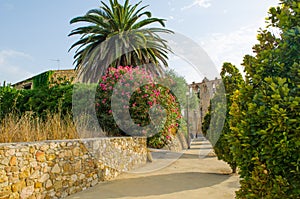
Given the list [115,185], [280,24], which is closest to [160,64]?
[115,185]

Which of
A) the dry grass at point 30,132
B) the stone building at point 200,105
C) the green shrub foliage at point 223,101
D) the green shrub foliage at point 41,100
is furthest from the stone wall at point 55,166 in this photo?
the stone building at point 200,105

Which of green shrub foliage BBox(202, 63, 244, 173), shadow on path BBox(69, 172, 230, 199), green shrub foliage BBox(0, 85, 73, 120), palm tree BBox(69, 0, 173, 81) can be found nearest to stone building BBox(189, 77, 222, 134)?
palm tree BBox(69, 0, 173, 81)

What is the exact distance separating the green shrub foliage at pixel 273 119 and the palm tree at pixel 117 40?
9183 millimetres

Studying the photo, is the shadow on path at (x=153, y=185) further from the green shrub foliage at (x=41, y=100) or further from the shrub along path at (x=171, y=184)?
the green shrub foliage at (x=41, y=100)

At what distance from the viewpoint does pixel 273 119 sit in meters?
1.83

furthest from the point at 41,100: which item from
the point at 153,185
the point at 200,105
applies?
the point at 200,105

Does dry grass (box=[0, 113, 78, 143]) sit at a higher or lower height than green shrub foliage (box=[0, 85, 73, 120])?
lower

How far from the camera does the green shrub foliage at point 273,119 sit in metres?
1.78

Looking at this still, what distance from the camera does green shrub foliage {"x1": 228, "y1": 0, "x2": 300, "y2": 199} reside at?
1.78 metres

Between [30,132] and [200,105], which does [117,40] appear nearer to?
[30,132]

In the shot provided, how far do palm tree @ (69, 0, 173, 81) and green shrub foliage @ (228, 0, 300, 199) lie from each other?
30.1 ft

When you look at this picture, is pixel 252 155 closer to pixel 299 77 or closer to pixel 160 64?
pixel 299 77

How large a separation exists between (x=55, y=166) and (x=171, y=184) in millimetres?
2219

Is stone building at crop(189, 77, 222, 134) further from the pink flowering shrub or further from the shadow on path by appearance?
the shadow on path
